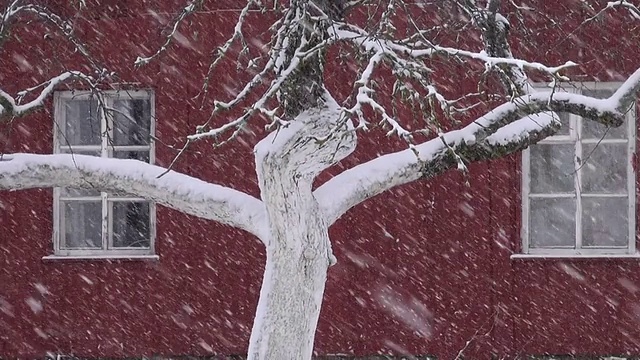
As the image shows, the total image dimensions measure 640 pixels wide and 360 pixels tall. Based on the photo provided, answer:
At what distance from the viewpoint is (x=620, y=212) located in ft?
29.9

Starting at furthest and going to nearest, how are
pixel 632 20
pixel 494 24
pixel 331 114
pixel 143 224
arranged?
pixel 143 224 → pixel 632 20 → pixel 494 24 → pixel 331 114

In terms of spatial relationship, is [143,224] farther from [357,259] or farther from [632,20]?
[632,20]

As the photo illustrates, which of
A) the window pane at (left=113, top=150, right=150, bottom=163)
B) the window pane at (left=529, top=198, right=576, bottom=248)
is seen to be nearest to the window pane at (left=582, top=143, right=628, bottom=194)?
the window pane at (left=529, top=198, right=576, bottom=248)

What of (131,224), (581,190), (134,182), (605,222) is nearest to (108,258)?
(131,224)

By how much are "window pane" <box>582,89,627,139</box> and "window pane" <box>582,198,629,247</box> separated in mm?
607

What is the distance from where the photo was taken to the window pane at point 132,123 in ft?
31.3

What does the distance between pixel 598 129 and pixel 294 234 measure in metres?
4.58

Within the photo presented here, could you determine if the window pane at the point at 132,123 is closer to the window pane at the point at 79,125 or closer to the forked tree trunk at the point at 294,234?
the window pane at the point at 79,125

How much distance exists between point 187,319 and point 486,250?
3012mm

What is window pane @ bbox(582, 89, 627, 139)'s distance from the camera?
29.8 feet

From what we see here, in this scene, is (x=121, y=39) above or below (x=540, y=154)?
above

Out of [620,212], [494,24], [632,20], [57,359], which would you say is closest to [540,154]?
[620,212]

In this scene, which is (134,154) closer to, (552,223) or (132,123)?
(132,123)

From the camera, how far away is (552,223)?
9211mm
